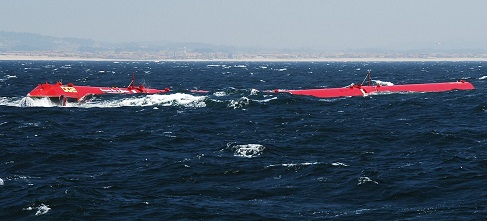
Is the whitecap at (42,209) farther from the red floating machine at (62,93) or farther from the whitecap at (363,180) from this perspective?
the red floating machine at (62,93)

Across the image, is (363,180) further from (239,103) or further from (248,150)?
(239,103)

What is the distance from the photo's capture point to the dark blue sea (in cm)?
2772

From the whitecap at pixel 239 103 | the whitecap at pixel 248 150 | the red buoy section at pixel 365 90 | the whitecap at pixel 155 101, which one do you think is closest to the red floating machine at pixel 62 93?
the whitecap at pixel 155 101

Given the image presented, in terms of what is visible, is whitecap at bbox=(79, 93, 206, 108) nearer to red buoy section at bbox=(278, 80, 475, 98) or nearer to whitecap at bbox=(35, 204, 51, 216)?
red buoy section at bbox=(278, 80, 475, 98)

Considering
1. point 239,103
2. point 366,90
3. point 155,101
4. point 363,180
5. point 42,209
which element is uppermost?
point 363,180

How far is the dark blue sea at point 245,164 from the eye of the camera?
27.7m

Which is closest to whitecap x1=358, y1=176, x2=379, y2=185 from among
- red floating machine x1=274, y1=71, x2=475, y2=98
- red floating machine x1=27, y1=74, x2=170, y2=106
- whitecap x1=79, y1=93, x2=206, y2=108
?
whitecap x1=79, y1=93, x2=206, y2=108

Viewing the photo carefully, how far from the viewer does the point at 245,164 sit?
Answer: 3644 cm

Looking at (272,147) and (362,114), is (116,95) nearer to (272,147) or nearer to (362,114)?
(362,114)

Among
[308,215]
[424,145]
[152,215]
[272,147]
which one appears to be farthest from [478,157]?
[152,215]

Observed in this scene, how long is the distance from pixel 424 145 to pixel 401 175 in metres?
9.40

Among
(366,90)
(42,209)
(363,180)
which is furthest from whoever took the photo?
(366,90)

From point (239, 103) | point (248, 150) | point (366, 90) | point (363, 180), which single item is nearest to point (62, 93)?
point (239, 103)

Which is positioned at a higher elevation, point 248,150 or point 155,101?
point 248,150
